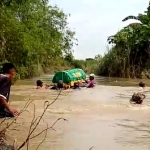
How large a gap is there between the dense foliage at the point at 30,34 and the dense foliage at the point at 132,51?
146 inches

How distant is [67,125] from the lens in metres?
8.42

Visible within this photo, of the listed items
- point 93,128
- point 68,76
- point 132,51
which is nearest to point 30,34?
point 68,76

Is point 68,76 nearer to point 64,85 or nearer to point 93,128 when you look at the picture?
point 64,85

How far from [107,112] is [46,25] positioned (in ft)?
72.6

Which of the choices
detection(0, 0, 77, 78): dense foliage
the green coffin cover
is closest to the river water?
detection(0, 0, 77, 78): dense foliage

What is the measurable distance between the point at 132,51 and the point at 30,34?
11610mm

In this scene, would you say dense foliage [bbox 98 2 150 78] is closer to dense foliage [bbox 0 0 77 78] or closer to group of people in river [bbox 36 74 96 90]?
dense foliage [bbox 0 0 77 78]

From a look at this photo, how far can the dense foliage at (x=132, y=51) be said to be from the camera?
32.5m

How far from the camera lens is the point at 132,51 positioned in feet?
112

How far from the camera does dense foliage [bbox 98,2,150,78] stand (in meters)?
32.5

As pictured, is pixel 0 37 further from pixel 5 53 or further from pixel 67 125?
pixel 67 125

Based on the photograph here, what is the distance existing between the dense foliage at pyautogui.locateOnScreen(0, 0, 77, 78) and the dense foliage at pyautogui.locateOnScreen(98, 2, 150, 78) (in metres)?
3.72

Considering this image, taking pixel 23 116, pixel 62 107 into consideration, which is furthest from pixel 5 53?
pixel 23 116

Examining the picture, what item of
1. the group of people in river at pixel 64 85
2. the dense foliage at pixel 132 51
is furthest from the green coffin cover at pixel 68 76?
the dense foliage at pixel 132 51
